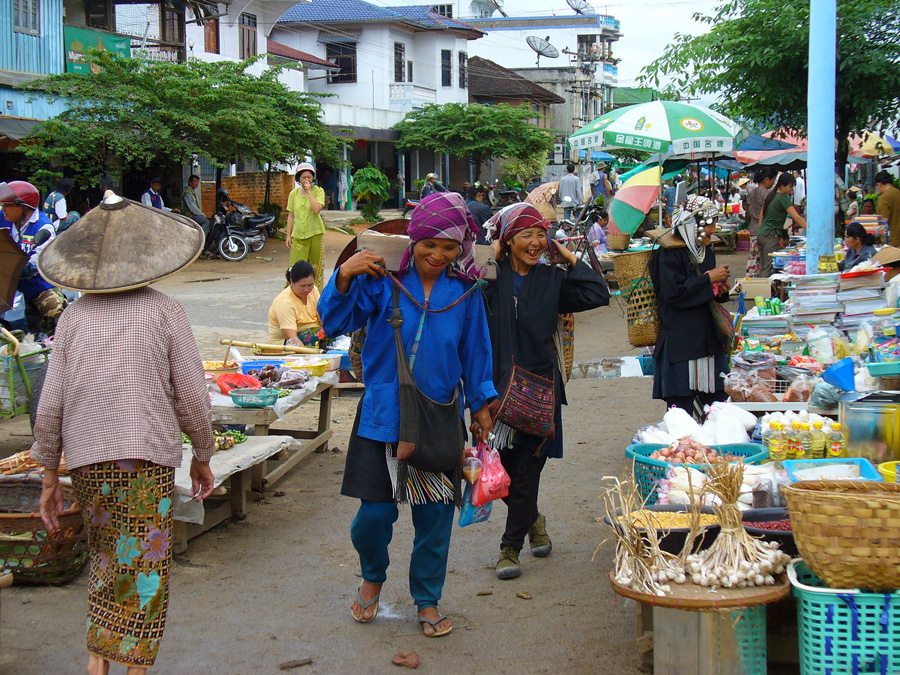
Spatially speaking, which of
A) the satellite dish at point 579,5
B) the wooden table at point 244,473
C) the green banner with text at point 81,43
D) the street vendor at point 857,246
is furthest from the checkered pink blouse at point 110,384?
the satellite dish at point 579,5

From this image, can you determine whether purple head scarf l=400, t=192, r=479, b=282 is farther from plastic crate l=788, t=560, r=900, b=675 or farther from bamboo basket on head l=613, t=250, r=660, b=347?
bamboo basket on head l=613, t=250, r=660, b=347

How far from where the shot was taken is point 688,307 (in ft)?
17.1

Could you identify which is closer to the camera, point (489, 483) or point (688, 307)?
point (489, 483)

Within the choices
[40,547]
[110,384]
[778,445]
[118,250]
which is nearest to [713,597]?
[778,445]

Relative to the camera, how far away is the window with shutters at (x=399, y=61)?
40.9 metres

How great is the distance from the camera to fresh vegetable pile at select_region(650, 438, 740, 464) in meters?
4.07

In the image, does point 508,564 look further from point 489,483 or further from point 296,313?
point 296,313

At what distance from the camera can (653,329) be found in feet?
17.8

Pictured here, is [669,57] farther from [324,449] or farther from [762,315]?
[324,449]

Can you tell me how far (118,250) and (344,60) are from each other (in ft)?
129

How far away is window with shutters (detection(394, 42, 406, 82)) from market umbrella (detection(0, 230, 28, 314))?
36.8 meters

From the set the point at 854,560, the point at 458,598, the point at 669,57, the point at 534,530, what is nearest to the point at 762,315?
the point at 534,530

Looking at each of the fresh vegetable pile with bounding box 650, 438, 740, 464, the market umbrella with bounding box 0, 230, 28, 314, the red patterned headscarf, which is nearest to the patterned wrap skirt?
the red patterned headscarf

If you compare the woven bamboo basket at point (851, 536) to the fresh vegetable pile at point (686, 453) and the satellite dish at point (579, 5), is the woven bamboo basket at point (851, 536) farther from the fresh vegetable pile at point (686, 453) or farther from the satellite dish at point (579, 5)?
the satellite dish at point (579, 5)
